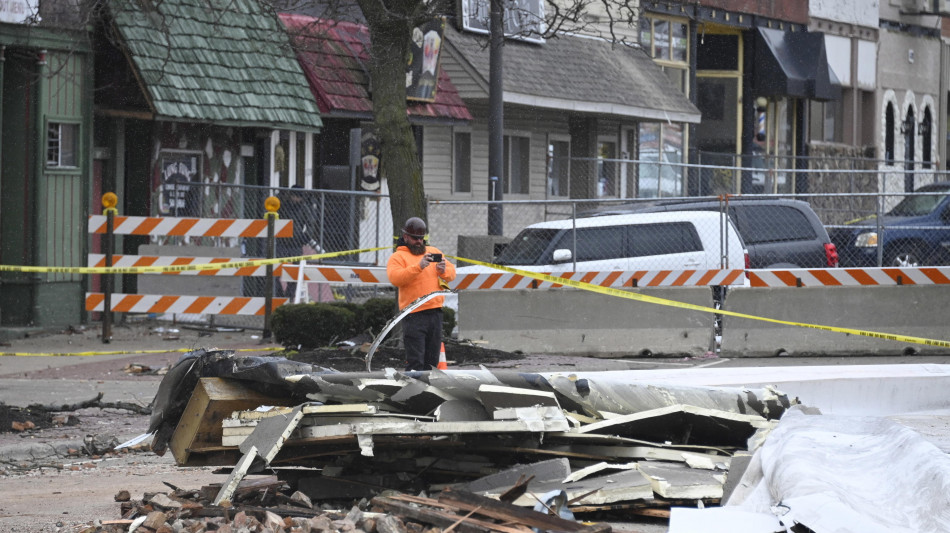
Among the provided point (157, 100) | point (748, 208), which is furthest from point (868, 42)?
point (157, 100)

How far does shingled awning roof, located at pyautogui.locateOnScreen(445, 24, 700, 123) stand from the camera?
2488 centimetres

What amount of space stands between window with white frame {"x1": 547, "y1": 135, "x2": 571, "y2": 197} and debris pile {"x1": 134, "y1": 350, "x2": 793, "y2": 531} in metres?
21.2

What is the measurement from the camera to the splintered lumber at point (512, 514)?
6.00m

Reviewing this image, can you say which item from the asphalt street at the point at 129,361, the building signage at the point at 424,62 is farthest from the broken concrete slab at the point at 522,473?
the building signage at the point at 424,62

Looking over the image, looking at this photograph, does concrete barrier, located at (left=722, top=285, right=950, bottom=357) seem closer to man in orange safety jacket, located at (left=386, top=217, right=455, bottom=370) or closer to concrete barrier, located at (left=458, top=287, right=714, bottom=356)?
concrete barrier, located at (left=458, top=287, right=714, bottom=356)

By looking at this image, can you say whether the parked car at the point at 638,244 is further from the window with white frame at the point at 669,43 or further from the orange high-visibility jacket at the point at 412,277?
the window with white frame at the point at 669,43

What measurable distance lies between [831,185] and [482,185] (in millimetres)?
14942

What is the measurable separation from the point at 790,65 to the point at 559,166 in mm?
9300

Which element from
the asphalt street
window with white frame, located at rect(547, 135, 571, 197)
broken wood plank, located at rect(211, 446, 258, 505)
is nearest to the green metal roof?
the asphalt street

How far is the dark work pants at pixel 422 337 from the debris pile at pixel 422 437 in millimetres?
3423

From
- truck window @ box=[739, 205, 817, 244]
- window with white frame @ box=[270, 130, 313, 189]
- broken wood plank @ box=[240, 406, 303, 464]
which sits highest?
window with white frame @ box=[270, 130, 313, 189]

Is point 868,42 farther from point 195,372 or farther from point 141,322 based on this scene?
point 195,372

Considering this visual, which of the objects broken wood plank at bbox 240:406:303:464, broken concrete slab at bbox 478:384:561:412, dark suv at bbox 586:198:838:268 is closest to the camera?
broken wood plank at bbox 240:406:303:464

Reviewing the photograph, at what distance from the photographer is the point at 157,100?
1767cm
